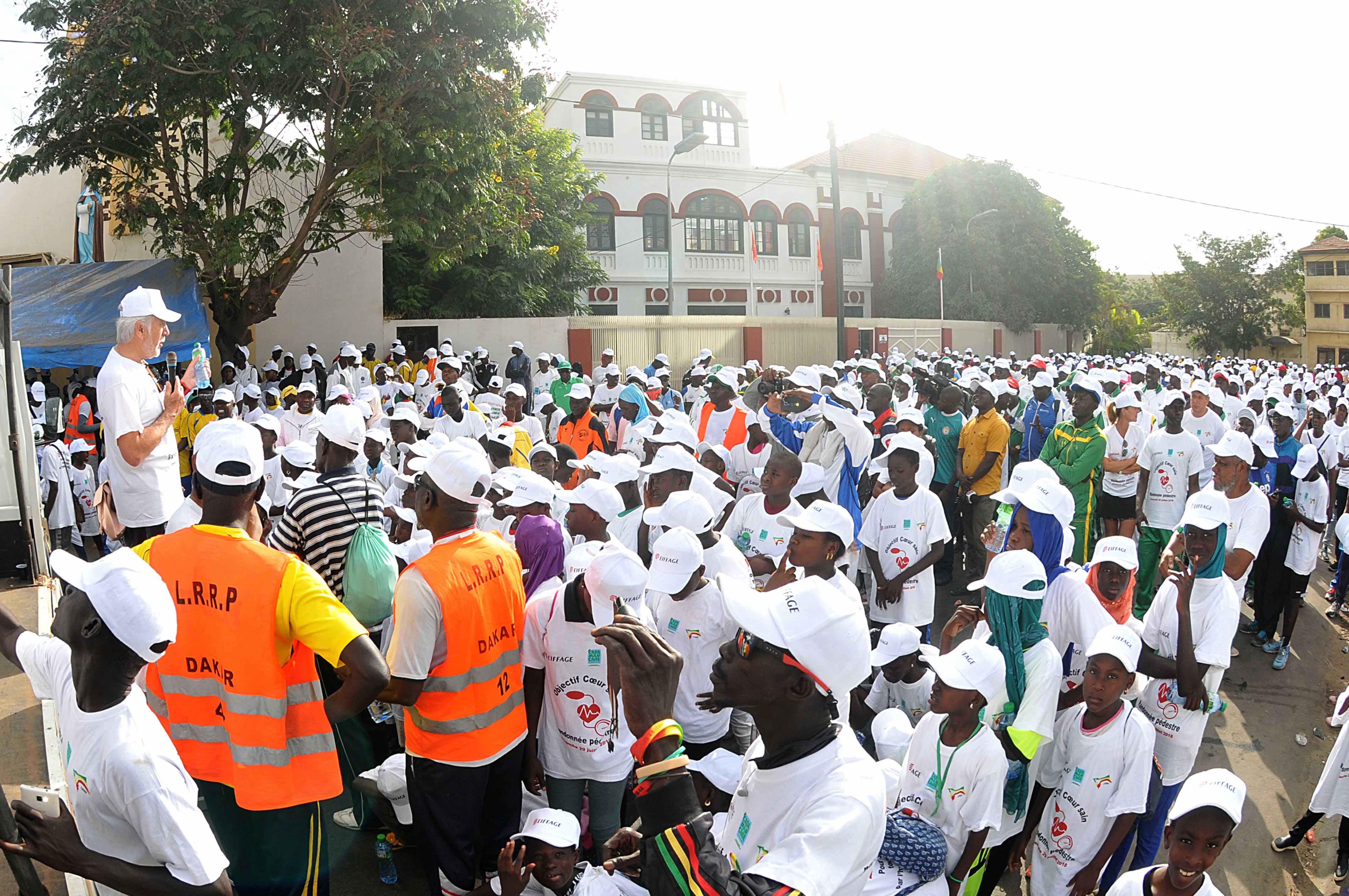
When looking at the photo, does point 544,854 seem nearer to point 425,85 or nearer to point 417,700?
point 417,700

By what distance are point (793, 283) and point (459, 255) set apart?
23698 millimetres

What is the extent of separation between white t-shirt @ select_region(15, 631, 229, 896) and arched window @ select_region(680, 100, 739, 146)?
35.6 m

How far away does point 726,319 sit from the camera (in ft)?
82.7

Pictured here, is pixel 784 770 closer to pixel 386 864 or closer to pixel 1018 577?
pixel 1018 577

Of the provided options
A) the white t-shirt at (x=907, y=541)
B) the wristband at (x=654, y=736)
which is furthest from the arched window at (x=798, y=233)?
the wristband at (x=654, y=736)

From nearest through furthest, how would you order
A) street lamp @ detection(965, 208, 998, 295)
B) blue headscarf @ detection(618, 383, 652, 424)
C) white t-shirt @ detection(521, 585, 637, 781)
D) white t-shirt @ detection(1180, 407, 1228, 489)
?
white t-shirt @ detection(521, 585, 637, 781)
white t-shirt @ detection(1180, 407, 1228, 489)
blue headscarf @ detection(618, 383, 652, 424)
street lamp @ detection(965, 208, 998, 295)

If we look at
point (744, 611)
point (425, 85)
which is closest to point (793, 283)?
point (425, 85)

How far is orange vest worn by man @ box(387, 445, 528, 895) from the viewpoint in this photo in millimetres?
3408

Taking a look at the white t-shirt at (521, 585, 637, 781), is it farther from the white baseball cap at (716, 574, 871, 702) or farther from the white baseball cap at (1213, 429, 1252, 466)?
the white baseball cap at (1213, 429, 1252, 466)

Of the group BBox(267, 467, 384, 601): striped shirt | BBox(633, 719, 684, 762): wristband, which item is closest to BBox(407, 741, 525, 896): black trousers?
BBox(267, 467, 384, 601): striped shirt

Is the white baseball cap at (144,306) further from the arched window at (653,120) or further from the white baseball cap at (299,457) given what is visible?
the arched window at (653,120)

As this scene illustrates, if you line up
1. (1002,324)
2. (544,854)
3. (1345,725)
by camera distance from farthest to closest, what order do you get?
(1002,324), (1345,725), (544,854)

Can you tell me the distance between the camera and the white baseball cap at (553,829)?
3467mm

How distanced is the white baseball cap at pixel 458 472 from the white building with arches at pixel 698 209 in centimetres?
2851
